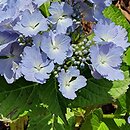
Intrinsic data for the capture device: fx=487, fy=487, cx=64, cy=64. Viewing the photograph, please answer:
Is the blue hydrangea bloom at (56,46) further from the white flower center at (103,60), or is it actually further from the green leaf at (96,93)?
the green leaf at (96,93)

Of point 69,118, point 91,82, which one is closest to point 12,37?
point 91,82

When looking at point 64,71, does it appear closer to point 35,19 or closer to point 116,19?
point 35,19

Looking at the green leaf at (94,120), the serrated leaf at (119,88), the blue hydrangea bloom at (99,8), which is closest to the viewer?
the blue hydrangea bloom at (99,8)

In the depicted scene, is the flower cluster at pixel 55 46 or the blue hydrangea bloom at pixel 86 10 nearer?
the flower cluster at pixel 55 46

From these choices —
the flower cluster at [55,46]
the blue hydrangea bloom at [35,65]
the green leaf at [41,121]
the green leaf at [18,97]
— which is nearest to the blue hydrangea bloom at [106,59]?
the flower cluster at [55,46]

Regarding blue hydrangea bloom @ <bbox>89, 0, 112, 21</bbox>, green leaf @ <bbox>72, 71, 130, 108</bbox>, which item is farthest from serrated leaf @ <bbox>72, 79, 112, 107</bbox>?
blue hydrangea bloom @ <bbox>89, 0, 112, 21</bbox>

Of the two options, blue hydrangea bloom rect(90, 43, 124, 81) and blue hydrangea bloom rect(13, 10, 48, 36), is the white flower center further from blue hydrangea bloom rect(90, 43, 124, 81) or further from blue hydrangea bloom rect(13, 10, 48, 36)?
blue hydrangea bloom rect(13, 10, 48, 36)

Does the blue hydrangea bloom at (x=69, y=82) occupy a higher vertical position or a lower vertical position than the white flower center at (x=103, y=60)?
lower
